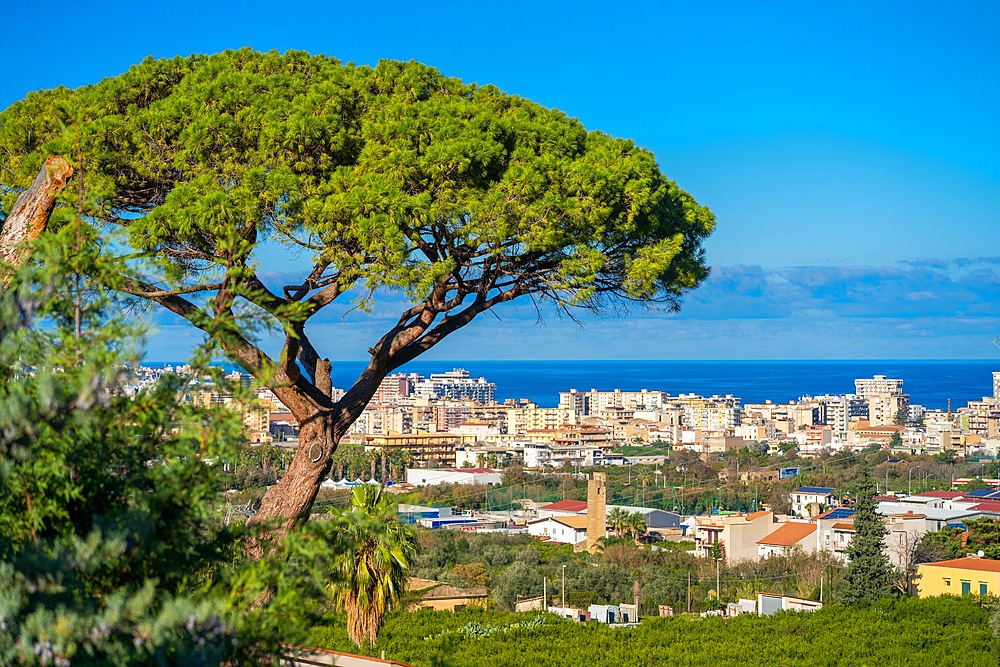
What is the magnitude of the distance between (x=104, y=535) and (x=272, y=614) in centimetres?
38

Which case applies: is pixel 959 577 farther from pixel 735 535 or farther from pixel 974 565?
pixel 735 535

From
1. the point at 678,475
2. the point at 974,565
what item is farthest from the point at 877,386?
the point at 974,565

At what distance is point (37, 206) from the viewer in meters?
3.38

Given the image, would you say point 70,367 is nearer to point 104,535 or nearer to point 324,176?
point 104,535

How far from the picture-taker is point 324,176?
598 cm

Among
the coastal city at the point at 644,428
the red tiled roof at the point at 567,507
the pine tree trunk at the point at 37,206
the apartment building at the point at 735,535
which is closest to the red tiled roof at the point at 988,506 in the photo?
the apartment building at the point at 735,535

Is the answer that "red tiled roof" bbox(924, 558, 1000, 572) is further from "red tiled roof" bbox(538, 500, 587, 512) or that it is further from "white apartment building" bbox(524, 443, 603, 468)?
"white apartment building" bbox(524, 443, 603, 468)

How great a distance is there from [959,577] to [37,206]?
19.7 m

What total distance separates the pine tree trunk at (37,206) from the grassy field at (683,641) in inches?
217

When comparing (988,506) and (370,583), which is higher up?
(370,583)

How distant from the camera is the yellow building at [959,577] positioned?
19469mm

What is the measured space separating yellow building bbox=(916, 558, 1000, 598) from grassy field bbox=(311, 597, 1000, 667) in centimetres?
855

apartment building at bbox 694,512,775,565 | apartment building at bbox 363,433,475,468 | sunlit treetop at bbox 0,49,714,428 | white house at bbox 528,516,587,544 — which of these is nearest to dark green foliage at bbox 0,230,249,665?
sunlit treetop at bbox 0,49,714,428

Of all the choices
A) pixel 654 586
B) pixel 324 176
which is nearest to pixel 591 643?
pixel 324 176
